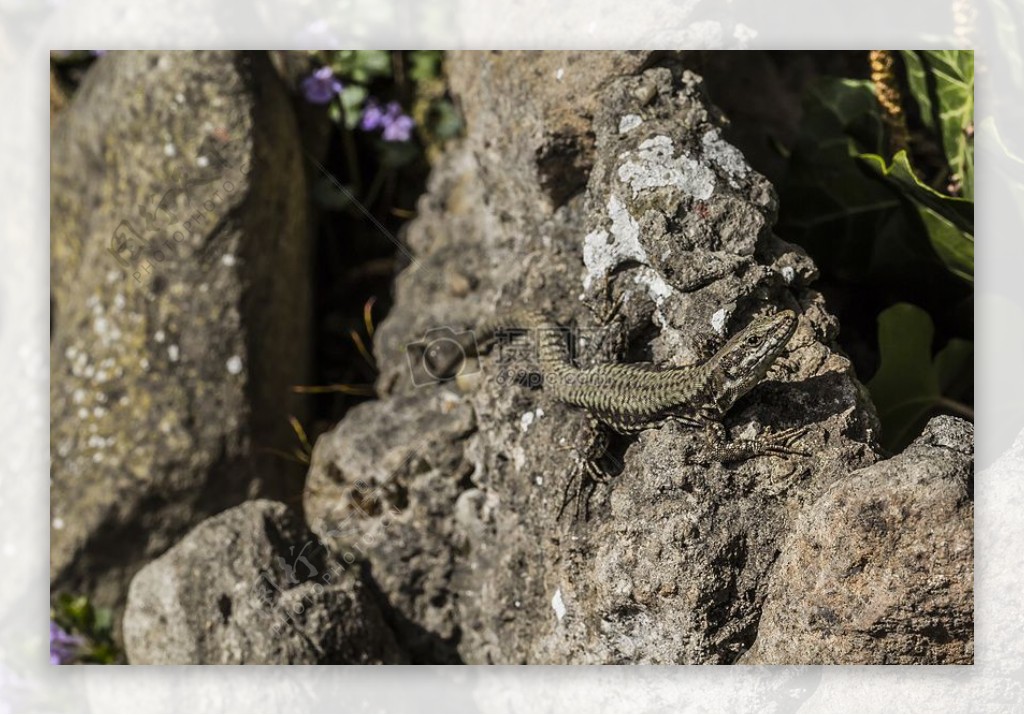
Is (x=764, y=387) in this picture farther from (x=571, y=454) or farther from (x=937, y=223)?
(x=937, y=223)

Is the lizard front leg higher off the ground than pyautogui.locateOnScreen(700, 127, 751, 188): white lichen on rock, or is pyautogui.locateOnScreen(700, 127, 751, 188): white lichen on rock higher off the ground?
pyautogui.locateOnScreen(700, 127, 751, 188): white lichen on rock

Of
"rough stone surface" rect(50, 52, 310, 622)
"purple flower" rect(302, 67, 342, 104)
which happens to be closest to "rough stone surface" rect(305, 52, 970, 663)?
"rough stone surface" rect(50, 52, 310, 622)

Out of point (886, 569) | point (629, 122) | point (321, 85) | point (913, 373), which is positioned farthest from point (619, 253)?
point (321, 85)

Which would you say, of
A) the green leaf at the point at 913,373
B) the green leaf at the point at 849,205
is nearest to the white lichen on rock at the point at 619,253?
the green leaf at the point at 849,205

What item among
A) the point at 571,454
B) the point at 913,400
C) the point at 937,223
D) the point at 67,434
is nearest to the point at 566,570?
the point at 571,454

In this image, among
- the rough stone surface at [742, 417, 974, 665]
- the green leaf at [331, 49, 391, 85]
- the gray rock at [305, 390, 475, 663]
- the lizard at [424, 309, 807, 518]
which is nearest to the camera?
the rough stone surface at [742, 417, 974, 665]

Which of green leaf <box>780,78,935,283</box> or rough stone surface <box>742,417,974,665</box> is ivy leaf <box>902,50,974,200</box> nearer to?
green leaf <box>780,78,935,283</box>
